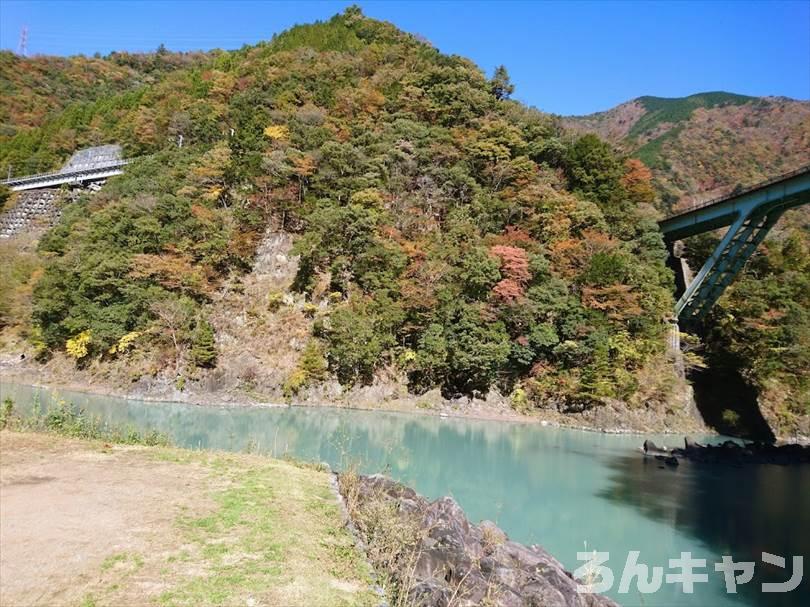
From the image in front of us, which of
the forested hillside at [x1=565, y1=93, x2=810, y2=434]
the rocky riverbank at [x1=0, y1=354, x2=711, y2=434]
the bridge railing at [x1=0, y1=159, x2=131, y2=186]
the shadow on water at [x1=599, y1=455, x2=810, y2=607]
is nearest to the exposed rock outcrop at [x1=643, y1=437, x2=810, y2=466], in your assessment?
the shadow on water at [x1=599, y1=455, x2=810, y2=607]

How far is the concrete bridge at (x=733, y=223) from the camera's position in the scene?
18312 millimetres

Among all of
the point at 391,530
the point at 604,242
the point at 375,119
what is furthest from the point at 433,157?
the point at 391,530

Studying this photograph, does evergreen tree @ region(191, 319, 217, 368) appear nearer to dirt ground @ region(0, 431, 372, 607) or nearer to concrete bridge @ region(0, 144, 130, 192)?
dirt ground @ region(0, 431, 372, 607)

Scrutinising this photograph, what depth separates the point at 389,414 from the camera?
1886 centimetres

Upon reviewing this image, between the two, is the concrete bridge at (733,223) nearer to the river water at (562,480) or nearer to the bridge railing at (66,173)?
the river water at (562,480)

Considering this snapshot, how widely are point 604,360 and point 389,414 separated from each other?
8780mm

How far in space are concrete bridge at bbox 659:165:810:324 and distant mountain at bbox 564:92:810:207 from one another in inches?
329

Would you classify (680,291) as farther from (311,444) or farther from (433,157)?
(311,444)

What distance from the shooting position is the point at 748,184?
3481cm

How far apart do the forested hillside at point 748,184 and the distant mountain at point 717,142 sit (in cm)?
8

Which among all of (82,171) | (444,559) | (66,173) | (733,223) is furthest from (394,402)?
(66,173)

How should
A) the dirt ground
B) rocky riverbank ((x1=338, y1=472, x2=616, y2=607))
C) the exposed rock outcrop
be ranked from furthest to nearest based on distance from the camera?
the exposed rock outcrop < rocky riverbank ((x1=338, y1=472, x2=616, y2=607)) < the dirt ground

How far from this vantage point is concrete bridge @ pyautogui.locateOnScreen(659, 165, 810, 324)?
18.3 meters

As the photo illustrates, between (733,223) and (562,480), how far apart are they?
15.3 metres
